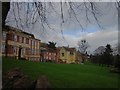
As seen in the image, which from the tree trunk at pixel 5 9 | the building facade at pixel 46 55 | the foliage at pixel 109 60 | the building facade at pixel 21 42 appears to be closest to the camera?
the tree trunk at pixel 5 9

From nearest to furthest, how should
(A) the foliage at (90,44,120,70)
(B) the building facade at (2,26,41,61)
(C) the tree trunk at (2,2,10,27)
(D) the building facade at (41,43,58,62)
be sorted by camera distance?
1. (C) the tree trunk at (2,2,10,27)
2. (A) the foliage at (90,44,120,70)
3. (B) the building facade at (2,26,41,61)
4. (D) the building facade at (41,43,58,62)

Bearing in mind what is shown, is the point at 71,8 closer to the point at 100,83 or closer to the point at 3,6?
the point at 3,6

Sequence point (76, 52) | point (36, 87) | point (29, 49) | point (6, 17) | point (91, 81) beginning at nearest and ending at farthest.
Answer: point (6, 17) → point (36, 87) → point (91, 81) → point (29, 49) → point (76, 52)

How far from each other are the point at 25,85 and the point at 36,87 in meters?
0.63

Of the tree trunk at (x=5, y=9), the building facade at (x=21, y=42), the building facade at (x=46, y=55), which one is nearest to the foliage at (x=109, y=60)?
the building facade at (x=21, y=42)

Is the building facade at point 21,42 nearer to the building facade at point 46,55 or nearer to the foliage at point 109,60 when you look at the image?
the building facade at point 46,55

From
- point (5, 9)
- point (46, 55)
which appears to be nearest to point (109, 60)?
point (5, 9)

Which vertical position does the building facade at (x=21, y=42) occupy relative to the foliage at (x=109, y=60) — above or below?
above

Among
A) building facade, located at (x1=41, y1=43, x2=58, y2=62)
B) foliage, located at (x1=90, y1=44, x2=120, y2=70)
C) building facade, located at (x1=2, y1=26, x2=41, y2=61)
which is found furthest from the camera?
building facade, located at (x1=41, y1=43, x2=58, y2=62)

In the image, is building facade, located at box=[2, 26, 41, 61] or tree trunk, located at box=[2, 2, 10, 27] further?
building facade, located at box=[2, 26, 41, 61]

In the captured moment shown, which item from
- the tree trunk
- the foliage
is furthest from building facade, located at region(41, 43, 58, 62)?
the tree trunk

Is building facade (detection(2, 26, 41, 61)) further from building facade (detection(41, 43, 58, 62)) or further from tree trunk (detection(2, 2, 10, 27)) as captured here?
tree trunk (detection(2, 2, 10, 27))

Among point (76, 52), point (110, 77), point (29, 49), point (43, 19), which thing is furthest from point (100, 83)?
point (76, 52)

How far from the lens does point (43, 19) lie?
609 cm
